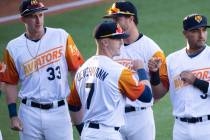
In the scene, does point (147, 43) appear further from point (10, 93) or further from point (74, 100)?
point (10, 93)

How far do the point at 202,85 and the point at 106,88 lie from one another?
1.05 m

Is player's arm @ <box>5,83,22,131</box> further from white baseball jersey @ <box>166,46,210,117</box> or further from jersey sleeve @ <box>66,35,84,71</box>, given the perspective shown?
white baseball jersey @ <box>166,46,210,117</box>

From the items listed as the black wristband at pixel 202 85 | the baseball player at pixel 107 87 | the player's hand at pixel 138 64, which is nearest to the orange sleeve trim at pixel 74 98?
the baseball player at pixel 107 87

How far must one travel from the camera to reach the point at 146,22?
47.9ft

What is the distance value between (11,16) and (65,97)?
7.78 metres

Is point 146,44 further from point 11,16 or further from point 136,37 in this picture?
point 11,16

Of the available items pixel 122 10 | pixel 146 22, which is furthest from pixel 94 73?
pixel 146 22

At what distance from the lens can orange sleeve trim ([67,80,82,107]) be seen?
7.89 m

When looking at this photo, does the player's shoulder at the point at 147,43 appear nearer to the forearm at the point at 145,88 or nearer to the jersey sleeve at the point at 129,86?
the forearm at the point at 145,88

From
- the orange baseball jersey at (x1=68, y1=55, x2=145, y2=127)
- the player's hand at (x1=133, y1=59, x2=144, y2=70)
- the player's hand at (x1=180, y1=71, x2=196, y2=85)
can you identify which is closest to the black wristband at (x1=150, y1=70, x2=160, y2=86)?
the player's hand at (x1=180, y1=71, x2=196, y2=85)

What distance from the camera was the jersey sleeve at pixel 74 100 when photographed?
7.89 meters

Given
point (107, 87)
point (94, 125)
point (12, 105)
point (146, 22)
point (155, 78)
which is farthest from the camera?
point (146, 22)

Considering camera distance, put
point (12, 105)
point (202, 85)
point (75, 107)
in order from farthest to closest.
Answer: point (12, 105) → point (75, 107) → point (202, 85)

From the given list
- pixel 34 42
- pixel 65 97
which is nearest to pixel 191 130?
pixel 65 97
